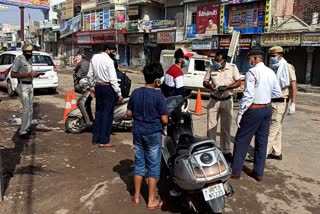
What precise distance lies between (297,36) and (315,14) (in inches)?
94.0

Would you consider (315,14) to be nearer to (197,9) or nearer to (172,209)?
(197,9)

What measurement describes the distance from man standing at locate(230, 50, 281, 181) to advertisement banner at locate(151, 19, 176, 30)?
28.1 metres

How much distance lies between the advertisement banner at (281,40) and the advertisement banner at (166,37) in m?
9.92

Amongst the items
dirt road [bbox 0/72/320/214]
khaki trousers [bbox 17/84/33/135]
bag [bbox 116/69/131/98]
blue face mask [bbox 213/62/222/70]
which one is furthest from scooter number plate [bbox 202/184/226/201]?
khaki trousers [bbox 17/84/33/135]

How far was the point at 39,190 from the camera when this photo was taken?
419cm

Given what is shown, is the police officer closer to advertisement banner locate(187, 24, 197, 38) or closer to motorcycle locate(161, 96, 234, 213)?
motorcycle locate(161, 96, 234, 213)

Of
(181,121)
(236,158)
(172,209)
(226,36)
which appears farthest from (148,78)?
(226,36)

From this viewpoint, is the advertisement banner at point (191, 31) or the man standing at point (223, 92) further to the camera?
the advertisement banner at point (191, 31)

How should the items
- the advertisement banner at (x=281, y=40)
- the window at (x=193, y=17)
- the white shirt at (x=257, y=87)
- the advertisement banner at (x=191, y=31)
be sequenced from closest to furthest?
the white shirt at (x=257, y=87) → the advertisement banner at (x=281, y=40) → the advertisement banner at (x=191, y=31) → the window at (x=193, y=17)

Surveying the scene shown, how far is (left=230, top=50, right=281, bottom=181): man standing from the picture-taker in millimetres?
4535

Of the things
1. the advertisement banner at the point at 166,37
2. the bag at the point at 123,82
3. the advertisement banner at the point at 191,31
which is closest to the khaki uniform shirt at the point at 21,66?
the bag at the point at 123,82

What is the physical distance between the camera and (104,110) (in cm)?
604

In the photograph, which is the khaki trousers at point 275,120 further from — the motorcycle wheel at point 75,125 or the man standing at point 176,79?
the motorcycle wheel at point 75,125

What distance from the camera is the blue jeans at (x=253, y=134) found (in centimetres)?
462
